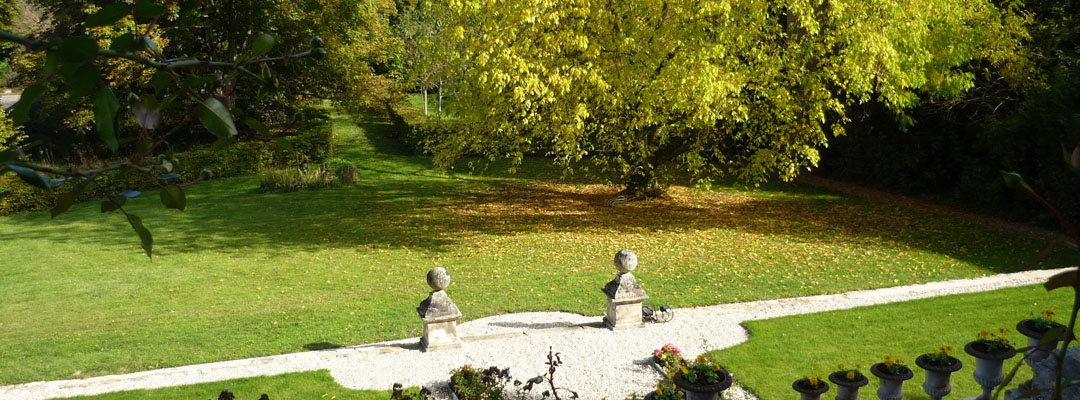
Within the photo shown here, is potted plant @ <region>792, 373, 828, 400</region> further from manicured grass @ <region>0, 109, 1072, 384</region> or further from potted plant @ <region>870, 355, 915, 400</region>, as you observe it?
manicured grass @ <region>0, 109, 1072, 384</region>

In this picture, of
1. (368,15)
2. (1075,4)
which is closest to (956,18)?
(1075,4)

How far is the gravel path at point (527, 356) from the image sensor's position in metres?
7.48

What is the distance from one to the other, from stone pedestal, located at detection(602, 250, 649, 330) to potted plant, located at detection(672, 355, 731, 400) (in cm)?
275

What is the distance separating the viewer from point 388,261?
1303 centimetres

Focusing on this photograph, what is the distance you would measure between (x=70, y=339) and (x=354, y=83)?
57.2ft

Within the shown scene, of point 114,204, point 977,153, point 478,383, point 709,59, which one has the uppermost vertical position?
point 709,59

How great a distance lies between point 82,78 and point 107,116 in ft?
0.39

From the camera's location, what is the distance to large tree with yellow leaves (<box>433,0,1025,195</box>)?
42.0 ft

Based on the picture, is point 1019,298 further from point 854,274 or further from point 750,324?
point 750,324

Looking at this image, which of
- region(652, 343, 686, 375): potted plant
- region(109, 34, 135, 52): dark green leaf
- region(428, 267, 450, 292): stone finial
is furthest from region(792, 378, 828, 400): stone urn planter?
region(109, 34, 135, 52): dark green leaf

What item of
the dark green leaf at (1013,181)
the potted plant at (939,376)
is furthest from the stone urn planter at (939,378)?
the dark green leaf at (1013,181)

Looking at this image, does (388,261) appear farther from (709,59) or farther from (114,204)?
(114,204)

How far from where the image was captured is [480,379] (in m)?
7.02

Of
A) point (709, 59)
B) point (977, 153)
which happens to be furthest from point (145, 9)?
point (977, 153)
